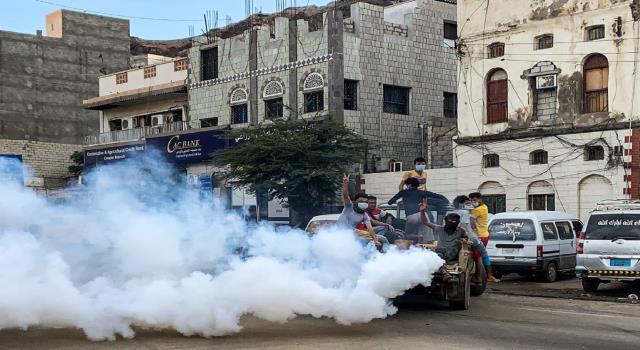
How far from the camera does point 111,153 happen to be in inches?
1686

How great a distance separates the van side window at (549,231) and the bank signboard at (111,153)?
24989 millimetres

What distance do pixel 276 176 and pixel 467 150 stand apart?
690 cm

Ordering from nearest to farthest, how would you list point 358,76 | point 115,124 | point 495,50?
point 495,50 → point 358,76 → point 115,124

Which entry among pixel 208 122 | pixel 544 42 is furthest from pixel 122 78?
pixel 544 42

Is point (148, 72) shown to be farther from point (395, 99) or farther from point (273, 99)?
point (395, 99)

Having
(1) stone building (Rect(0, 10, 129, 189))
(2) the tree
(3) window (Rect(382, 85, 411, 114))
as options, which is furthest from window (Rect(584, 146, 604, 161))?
(1) stone building (Rect(0, 10, 129, 189))

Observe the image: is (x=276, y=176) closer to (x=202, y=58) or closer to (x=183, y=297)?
(x=202, y=58)

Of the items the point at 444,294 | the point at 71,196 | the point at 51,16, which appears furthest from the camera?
the point at 51,16

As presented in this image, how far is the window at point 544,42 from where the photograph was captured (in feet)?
88.9

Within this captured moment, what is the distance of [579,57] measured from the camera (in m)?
26.3

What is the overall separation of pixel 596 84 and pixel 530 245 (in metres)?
9.04

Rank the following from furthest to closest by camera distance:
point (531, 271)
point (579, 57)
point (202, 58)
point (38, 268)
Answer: point (202, 58) → point (579, 57) → point (531, 271) → point (38, 268)

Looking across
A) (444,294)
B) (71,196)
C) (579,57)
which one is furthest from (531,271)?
(71,196)

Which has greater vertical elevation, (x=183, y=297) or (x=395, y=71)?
(x=395, y=71)
